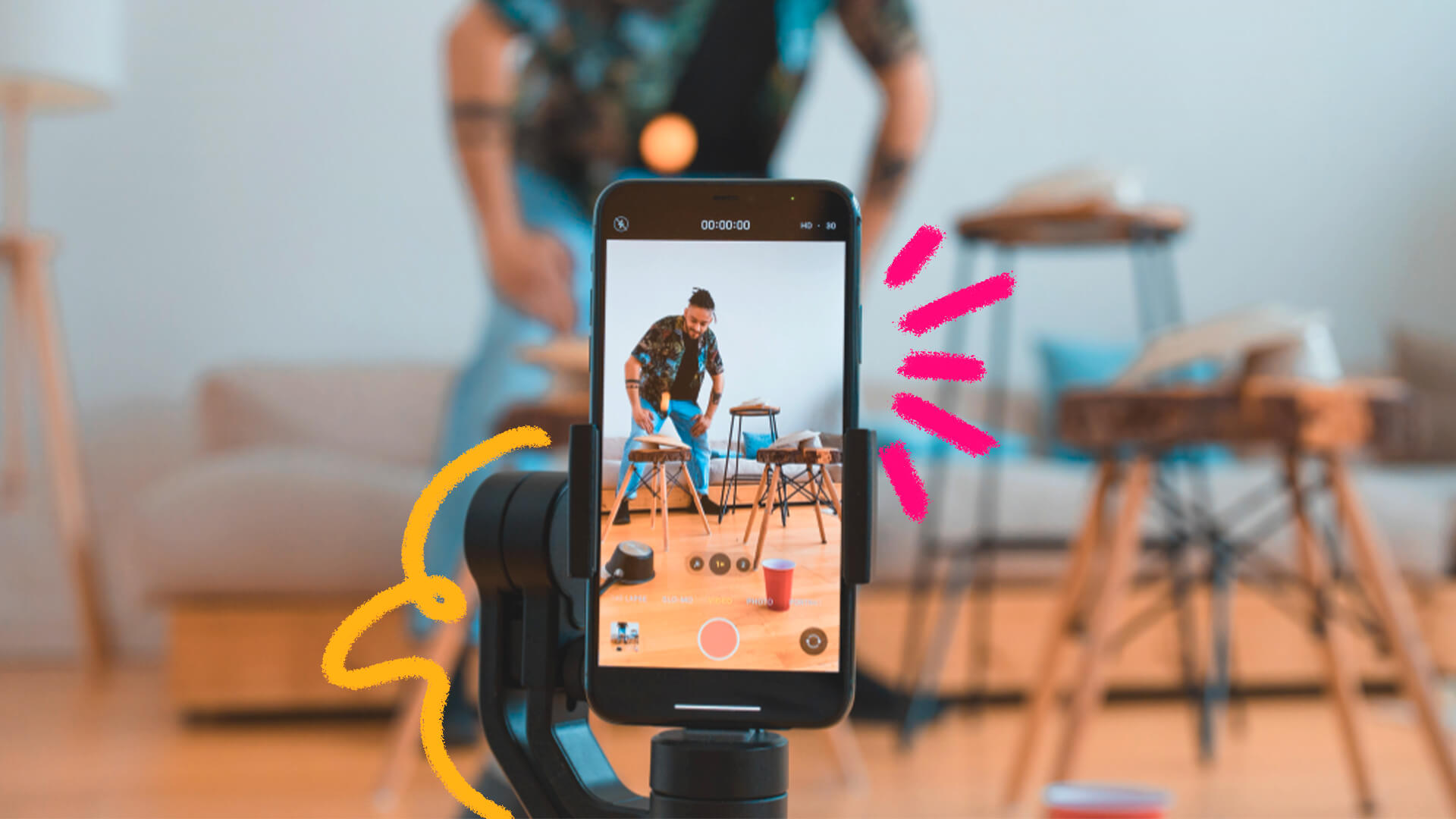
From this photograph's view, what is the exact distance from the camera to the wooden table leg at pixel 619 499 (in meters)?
0.27

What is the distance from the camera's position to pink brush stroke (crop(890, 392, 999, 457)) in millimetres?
247

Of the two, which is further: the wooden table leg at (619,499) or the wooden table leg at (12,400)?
the wooden table leg at (12,400)

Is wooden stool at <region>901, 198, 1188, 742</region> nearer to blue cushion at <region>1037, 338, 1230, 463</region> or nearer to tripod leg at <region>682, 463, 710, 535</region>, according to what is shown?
blue cushion at <region>1037, 338, 1230, 463</region>

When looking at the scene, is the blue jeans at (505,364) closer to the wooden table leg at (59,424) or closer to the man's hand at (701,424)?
the man's hand at (701,424)

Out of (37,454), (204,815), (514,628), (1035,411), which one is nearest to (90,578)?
(37,454)

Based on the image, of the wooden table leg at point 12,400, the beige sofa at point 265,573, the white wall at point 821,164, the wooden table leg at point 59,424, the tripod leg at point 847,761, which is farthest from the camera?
the white wall at point 821,164

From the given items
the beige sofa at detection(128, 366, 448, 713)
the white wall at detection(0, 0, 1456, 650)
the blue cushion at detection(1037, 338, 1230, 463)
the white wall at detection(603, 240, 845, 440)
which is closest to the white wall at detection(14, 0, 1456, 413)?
the white wall at detection(0, 0, 1456, 650)

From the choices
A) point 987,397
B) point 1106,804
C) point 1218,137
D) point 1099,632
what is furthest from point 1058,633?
point 1218,137

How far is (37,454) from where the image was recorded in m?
2.58

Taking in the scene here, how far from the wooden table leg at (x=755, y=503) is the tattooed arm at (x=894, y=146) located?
2.85ft

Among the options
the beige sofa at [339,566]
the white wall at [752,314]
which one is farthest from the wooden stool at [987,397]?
the white wall at [752,314]

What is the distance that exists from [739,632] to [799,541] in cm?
3

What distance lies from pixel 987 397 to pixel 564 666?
226 cm

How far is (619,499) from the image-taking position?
27 centimetres
